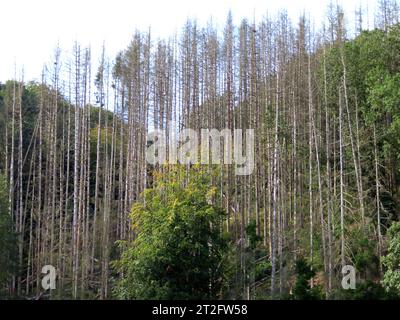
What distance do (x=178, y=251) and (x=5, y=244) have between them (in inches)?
241

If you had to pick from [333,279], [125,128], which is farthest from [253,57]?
[333,279]

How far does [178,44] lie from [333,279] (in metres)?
12.5

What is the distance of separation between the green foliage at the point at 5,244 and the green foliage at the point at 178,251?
4.11 meters

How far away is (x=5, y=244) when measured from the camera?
17.9m

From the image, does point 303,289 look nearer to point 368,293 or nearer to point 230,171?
point 368,293

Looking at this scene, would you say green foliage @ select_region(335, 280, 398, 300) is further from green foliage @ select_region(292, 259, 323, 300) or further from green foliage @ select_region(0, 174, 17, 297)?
green foliage @ select_region(0, 174, 17, 297)

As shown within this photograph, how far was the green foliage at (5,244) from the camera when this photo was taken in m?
17.8

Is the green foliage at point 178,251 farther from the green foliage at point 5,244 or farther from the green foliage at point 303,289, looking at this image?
the green foliage at point 5,244

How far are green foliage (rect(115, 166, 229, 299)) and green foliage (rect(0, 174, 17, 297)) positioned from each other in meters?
4.11

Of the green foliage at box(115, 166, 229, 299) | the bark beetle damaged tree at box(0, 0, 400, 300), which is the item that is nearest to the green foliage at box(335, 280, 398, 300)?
the bark beetle damaged tree at box(0, 0, 400, 300)

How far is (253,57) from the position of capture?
73.8ft

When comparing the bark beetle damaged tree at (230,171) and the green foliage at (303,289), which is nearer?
the green foliage at (303,289)

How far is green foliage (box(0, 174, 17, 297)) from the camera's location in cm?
1778

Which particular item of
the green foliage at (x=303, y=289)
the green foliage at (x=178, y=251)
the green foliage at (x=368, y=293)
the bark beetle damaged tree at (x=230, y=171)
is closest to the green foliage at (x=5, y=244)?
the bark beetle damaged tree at (x=230, y=171)
